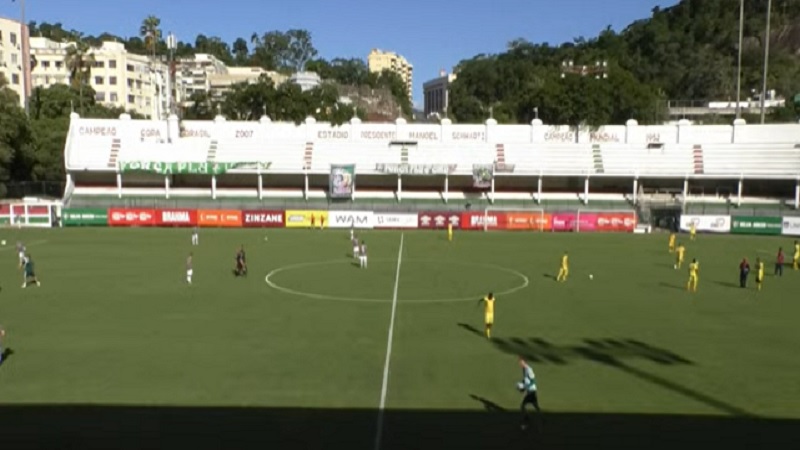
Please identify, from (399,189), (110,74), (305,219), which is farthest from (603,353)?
(110,74)

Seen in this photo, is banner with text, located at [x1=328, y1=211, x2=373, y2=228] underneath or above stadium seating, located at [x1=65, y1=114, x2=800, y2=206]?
underneath

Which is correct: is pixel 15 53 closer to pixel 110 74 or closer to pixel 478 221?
pixel 110 74

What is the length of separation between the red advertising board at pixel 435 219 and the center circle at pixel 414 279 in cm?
1669

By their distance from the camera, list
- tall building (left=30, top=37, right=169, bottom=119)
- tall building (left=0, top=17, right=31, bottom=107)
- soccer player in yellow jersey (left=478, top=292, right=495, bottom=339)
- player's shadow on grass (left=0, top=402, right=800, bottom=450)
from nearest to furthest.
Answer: player's shadow on grass (left=0, top=402, right=800, bottom=450) < soccer player in yellow jersey (left=478, top=292, right=495, bottom=339) < tall building (left=0, top=17, right=31, bottom=107) < tall building (left=30, top=37, right=169, bottom=119)

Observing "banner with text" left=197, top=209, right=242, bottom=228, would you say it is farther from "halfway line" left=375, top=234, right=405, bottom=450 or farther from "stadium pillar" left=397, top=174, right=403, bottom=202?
"halfway line" left=375, top=234, right=405, bottom=450

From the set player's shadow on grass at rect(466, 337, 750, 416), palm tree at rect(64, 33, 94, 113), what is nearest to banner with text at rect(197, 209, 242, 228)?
player's shadow on grass at rect(466, 337, 750, 416)

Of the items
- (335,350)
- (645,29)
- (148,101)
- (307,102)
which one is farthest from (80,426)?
(645,29)

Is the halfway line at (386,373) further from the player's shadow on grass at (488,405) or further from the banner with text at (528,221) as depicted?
the banner with text at (528,221)

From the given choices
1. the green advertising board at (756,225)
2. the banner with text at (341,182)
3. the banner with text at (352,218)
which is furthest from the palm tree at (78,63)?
the green advertising board at (756,225)

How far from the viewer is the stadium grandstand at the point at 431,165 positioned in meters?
57.2

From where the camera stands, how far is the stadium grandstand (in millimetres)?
57188

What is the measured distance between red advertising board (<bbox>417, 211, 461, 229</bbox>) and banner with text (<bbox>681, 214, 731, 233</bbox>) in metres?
18.6

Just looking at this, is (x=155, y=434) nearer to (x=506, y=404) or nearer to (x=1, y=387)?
(x=1, y=387)

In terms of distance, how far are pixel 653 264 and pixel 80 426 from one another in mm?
30778
